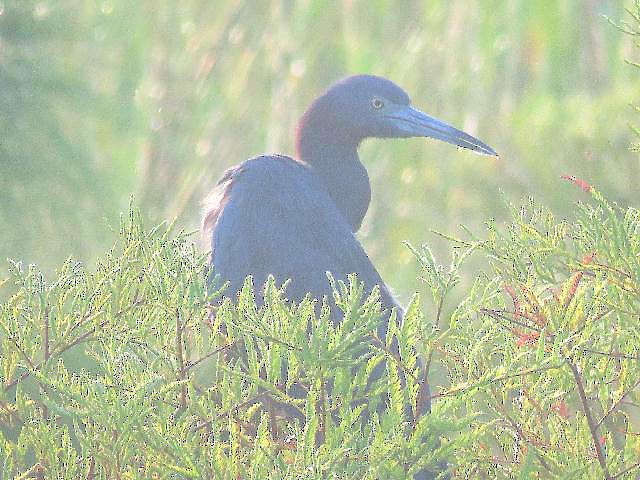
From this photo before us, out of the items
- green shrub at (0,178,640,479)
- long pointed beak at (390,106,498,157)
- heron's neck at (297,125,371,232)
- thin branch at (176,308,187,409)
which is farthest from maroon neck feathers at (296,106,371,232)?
thin branch at (176,308,187,409)

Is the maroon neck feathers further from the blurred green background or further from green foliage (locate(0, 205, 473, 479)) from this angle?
green foliage (locate(0, 205, 473, 479))

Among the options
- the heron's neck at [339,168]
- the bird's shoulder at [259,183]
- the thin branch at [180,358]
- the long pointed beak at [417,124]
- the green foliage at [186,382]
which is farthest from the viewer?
the long pointed beak at [417,124]

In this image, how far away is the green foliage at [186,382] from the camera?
1.11m

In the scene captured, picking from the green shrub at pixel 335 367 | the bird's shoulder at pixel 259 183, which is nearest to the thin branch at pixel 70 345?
the green shrub at pixel 335 367

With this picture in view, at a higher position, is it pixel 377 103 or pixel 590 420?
pixel 377 103

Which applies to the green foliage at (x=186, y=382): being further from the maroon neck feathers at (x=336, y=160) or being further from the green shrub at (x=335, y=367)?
the maroon neck feathers at (x=336, y=160)

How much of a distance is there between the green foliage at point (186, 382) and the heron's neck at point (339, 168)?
1.34 m

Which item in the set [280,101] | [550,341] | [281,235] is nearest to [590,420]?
[550,341]

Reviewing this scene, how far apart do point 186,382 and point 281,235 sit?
1014 millimetres

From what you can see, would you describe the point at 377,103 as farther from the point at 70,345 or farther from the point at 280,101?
the point at 70,345

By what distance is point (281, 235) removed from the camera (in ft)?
7.18

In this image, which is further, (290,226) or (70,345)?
(290,226)

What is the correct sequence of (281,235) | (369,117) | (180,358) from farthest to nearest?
(369,117) → (281,235) → (180,358)

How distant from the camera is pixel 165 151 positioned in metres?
4.52
